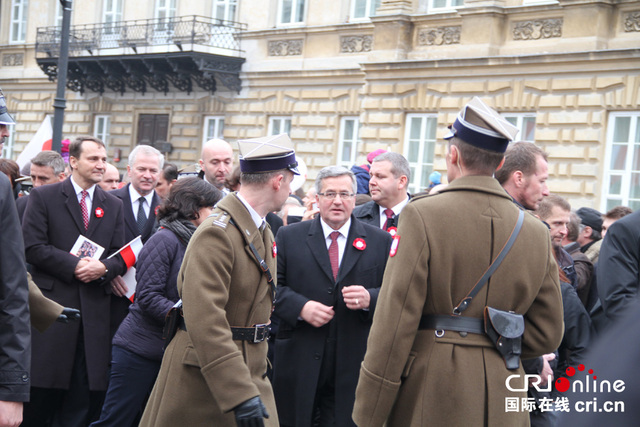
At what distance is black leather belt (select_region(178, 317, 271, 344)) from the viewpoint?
3951 millimetres

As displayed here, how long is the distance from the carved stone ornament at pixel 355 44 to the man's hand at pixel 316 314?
16382 millimetres

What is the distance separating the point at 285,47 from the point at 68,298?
17596mm

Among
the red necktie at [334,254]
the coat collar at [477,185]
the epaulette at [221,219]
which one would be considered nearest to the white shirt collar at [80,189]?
the red necktie at [334,254]

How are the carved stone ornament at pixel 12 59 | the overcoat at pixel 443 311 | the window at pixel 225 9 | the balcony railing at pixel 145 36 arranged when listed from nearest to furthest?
the overcoat at pixel 443 311 < the balcony railing at pixel 145 36 < the window at pixel 225 9 < the carved stone ornament at pixel 12 59

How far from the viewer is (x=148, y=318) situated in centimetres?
527

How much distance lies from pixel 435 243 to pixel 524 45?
14.6 meters

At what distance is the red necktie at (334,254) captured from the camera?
5.49 metres

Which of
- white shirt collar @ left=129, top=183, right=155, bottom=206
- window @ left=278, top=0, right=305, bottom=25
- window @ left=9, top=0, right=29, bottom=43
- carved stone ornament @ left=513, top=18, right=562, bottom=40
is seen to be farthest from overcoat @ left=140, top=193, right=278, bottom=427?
window @ left=9, top=0, right=29, bottom=43

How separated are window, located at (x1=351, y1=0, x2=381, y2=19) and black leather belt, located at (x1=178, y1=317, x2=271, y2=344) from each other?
18.0 m

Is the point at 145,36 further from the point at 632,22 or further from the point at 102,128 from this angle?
the point at 632,22

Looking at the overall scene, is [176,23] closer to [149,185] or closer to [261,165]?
[149,185]

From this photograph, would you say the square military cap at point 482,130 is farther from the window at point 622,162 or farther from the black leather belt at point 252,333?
the window at point 622,162

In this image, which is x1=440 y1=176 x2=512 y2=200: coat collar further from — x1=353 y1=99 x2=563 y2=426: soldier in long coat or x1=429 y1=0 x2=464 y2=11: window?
x1=429 y1=0 x2=464 y2=11: window

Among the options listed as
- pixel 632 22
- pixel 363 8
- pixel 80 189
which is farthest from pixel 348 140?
pixel 80 189
